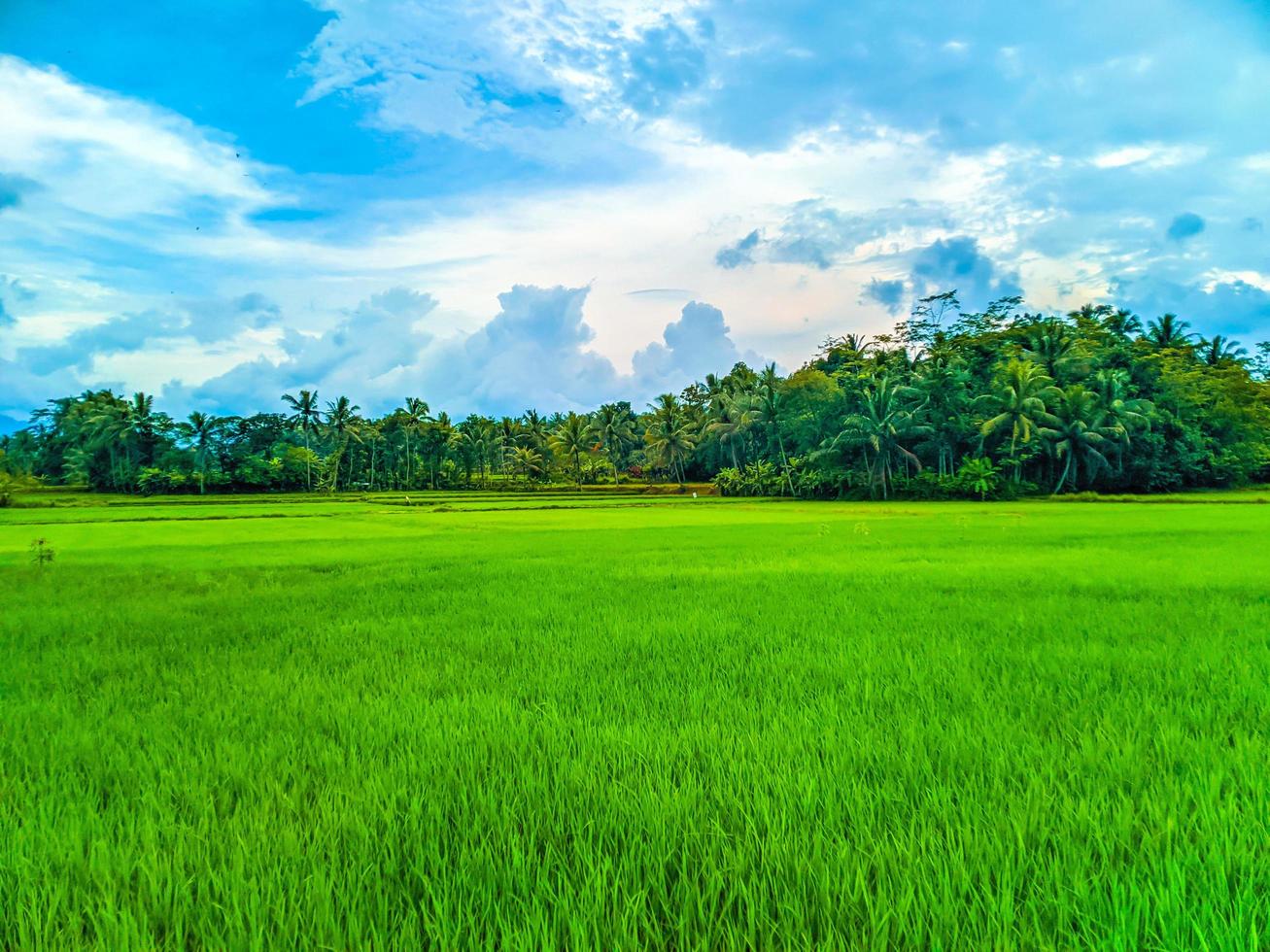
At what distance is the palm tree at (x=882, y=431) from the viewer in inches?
1630

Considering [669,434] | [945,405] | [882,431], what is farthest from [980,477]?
[669,434]

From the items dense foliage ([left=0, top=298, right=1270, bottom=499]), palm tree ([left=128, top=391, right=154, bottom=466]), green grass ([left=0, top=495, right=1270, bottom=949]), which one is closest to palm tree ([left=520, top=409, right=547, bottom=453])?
dense foliage ([left=0, top=298, right=1270, bottom=499])

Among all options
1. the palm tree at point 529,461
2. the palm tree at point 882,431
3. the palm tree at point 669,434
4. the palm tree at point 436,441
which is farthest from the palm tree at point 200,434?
the palm tree at point 882,431

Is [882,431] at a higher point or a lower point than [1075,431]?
higher

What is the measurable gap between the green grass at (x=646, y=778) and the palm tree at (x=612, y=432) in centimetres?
6846

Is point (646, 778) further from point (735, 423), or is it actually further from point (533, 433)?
point (533, 433)

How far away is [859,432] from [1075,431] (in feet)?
43.5

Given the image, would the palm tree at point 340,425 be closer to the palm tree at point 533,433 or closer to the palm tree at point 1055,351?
the palm tree at point 533,433

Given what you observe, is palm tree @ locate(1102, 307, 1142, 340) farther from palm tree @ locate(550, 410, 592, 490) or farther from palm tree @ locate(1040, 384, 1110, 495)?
palm tree @ locate(550, 410, 592, 490)

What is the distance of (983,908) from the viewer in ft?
5.23

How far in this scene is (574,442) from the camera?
64.9 m

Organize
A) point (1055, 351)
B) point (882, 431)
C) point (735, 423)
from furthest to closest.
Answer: point (735, 423) < point (1055, 351) < point (882, 431)

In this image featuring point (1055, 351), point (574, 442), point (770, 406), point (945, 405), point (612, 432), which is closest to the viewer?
point (945, 405)

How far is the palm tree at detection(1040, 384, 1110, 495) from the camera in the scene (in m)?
40.1
